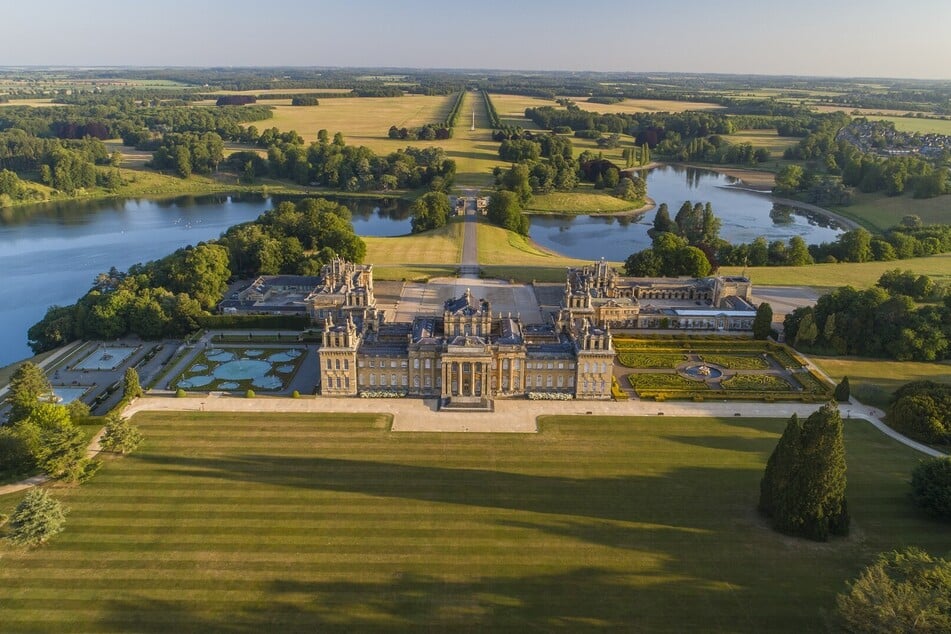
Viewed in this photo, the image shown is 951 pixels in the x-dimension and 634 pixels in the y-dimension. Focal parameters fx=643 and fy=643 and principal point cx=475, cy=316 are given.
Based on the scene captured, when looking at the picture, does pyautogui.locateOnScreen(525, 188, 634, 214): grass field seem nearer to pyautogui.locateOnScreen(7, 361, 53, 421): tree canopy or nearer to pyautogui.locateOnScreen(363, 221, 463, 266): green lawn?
pyautogui.locateOnScreen(363, 221, 463, 266): green lawn

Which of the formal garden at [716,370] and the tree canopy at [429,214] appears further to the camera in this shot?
the tree canopy at [429,214]

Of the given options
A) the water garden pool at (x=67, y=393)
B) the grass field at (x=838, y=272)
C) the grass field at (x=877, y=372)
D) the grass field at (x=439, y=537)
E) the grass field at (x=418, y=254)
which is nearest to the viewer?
the grass field at (x=439, y=537)

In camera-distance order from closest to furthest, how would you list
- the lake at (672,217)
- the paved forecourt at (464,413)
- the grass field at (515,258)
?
the paved forecourt at (464,413) → the grass field at (515,258) → the lake at (672,217)

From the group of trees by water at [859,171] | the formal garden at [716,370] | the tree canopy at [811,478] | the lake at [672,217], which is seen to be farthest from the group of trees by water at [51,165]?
the group of trees by water at [859,171]

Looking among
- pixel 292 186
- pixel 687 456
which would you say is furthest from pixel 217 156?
pixel 687 456

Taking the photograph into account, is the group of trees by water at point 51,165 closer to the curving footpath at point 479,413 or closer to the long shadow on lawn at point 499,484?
the curving footpath at point 479,413

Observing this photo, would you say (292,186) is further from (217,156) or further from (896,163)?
(896,163)

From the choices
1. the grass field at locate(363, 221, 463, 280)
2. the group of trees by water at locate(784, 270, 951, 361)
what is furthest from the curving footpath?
the grass field at locate(363, 221, 463, 280)
